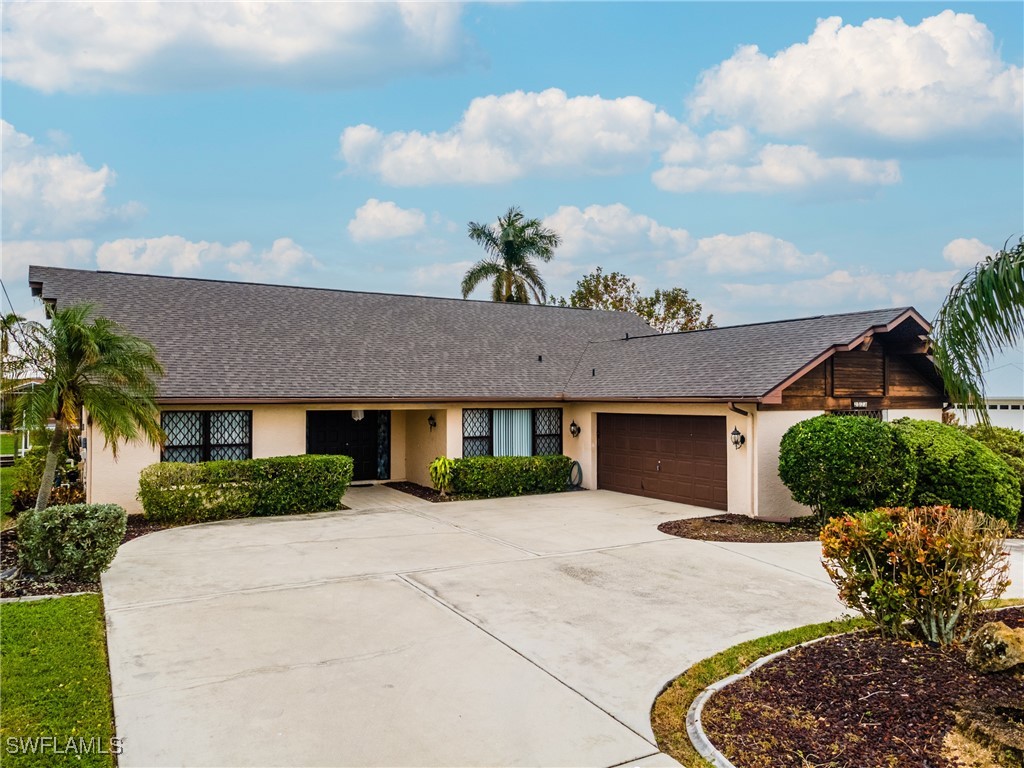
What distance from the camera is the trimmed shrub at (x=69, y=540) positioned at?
7750mm

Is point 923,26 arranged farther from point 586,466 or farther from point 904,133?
point 586,466

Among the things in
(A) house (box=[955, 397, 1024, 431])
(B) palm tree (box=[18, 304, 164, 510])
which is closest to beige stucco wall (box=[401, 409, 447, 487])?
(B) palm tree (box=[18, 304, 164, 510])

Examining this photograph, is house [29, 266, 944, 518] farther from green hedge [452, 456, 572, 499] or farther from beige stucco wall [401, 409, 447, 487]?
A: green hedge [452, 456, 572, 499]

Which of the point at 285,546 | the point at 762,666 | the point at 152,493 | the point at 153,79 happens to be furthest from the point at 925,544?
the point at 153,79

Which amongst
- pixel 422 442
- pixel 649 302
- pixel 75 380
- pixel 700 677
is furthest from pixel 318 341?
pixel 649 302

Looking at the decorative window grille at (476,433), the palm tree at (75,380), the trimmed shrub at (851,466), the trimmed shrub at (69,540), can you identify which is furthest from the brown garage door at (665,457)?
the trimmed shrub at (69,540)

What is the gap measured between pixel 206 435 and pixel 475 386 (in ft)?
19.7

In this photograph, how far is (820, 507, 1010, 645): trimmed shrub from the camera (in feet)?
17.4

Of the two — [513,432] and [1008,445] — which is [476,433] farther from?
[1008,445]

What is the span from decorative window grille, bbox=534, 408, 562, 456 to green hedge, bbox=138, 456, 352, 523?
209 inches

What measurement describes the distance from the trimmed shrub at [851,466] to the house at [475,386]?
1189 mm

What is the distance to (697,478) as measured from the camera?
14.2m

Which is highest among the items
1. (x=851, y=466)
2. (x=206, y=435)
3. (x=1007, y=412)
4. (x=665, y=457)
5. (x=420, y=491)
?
(x=1007, y=412)

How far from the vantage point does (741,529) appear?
459 inches
